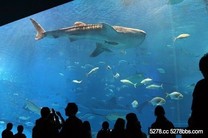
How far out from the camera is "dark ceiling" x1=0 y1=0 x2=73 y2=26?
5.53 meters

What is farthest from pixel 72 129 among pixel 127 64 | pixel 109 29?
pixel 127 64

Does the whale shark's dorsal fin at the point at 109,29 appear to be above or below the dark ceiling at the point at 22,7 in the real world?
above

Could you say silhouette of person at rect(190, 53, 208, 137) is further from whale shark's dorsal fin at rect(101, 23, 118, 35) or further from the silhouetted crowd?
whale shark's dorsal fin at rect(101, 23, 118, 35)

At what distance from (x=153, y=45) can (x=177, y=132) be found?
23.3 metres

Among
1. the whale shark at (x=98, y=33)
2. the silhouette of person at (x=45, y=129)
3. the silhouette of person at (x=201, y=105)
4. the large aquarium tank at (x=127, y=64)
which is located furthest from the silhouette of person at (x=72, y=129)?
the large aquarium tank at (x=127, y=64)

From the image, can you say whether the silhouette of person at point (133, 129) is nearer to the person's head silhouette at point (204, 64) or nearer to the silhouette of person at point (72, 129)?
the silhouette of person at point (72, 129)

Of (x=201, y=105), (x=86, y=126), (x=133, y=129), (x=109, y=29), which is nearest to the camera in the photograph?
(x=201, y=105)

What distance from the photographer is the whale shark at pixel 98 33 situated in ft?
27.1

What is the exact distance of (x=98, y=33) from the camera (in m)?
9.77

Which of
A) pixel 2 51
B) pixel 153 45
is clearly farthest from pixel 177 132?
pixel 2 51

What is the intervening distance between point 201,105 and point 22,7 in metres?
4.80

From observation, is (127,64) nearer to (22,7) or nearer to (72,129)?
(22,7)

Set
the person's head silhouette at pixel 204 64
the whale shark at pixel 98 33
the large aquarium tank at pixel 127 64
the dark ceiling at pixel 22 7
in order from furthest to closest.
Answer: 1. the large aquarium tank at pixel 127 64
2. the whale shark at pixel 98 33
3. the dark ceiling at pixel 22 7
4. the person's head silhouette at pixel 204 64

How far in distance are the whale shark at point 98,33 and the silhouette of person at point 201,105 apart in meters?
6.55
